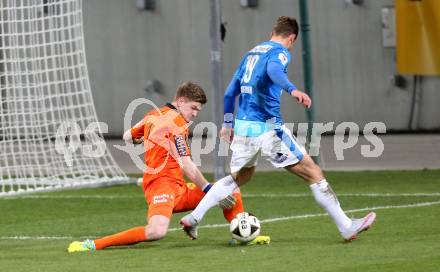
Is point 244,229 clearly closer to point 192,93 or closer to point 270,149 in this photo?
point 270,149

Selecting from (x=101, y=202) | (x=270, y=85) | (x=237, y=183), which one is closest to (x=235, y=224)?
(x=237, y=183)

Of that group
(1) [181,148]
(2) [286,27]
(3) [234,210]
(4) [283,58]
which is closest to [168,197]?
A: (1) [181,148]

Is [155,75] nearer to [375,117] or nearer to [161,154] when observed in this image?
[375,117]

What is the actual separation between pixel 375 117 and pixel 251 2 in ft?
11.0

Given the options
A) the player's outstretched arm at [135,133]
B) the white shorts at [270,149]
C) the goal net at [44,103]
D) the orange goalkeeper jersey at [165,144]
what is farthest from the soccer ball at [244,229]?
the goal net at [44,103]

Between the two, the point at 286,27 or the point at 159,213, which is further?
the point at 286,27

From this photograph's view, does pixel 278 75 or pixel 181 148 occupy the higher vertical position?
pixel 278 75

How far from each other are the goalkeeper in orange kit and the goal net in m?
5.57

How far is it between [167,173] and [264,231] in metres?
1.36

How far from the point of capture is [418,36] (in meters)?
23.2

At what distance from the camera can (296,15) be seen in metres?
25.1

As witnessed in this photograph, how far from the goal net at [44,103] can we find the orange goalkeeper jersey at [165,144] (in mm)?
5592

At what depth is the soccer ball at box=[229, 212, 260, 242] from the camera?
1098 cm

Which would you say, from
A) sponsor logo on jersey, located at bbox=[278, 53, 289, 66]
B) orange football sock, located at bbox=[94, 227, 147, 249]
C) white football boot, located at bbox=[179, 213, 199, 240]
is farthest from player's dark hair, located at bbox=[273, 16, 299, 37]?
orange football sock, located at bbox=[94, 227, 147, 249]
